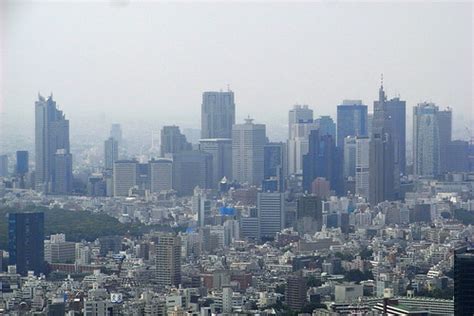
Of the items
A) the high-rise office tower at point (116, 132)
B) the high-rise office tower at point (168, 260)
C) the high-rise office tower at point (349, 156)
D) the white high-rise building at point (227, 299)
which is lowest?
the white high-rise building at point (227, 299)

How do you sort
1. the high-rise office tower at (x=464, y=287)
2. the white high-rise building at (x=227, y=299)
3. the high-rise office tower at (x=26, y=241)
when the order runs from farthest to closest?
the high-rise office tower at (x=26, y=241) → the white high-rise building at (x=227, y=299) → the high-rise office tower at (x=464, y=287)

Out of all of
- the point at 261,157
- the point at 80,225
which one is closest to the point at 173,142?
the point at 261,157

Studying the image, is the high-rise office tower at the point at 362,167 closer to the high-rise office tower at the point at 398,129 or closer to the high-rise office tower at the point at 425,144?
the high-rise office tower at the point at 398,129

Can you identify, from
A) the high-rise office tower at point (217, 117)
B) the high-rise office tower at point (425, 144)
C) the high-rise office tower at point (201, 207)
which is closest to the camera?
the high-rise office tower at point (201, 207)

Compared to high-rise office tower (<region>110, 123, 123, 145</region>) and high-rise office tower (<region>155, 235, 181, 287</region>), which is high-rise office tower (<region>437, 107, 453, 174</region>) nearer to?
high-rise office tower (<region>155, 235, 181, 287</region>)

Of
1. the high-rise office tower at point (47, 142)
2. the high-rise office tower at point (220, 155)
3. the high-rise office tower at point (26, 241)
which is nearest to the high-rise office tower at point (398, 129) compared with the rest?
the high-rise office tower at point (220, 155)

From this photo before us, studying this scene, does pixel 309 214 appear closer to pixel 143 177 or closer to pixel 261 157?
pixel 261 157

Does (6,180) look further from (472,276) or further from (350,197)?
(472,276)

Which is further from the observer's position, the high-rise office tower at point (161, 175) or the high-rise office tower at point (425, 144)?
the high-rise office tower at point (161, 175)

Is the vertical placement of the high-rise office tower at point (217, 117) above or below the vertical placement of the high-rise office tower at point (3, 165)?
above
